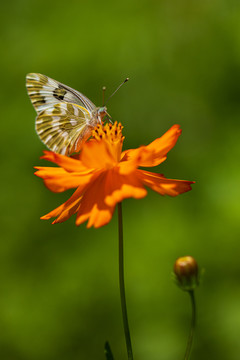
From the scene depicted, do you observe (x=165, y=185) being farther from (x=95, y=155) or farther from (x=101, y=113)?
(x=101, y=113)

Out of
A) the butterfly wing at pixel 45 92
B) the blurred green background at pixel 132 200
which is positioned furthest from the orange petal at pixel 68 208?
the blurred green background at pixel 132 200

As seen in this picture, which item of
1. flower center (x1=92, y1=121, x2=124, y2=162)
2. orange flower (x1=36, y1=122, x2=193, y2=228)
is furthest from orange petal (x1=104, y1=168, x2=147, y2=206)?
flower center (x1=92, y1=121, x2=124, y2=162)

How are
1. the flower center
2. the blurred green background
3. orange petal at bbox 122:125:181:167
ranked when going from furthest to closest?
the blurred green background
the flower center
orange petal at bbox 122:125:181:167

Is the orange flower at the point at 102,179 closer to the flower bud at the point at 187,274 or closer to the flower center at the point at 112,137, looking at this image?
the flower center at the point at 112,137

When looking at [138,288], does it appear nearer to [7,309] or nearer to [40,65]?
[7,309]

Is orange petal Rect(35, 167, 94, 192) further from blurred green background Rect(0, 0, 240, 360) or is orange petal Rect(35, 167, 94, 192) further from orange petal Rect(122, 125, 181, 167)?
blurred green background Rect(0, 0, 240, 360)

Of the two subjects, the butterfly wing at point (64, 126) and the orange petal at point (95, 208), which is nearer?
the orange petal at point (95, 208)

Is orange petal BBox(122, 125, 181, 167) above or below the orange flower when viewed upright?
above
